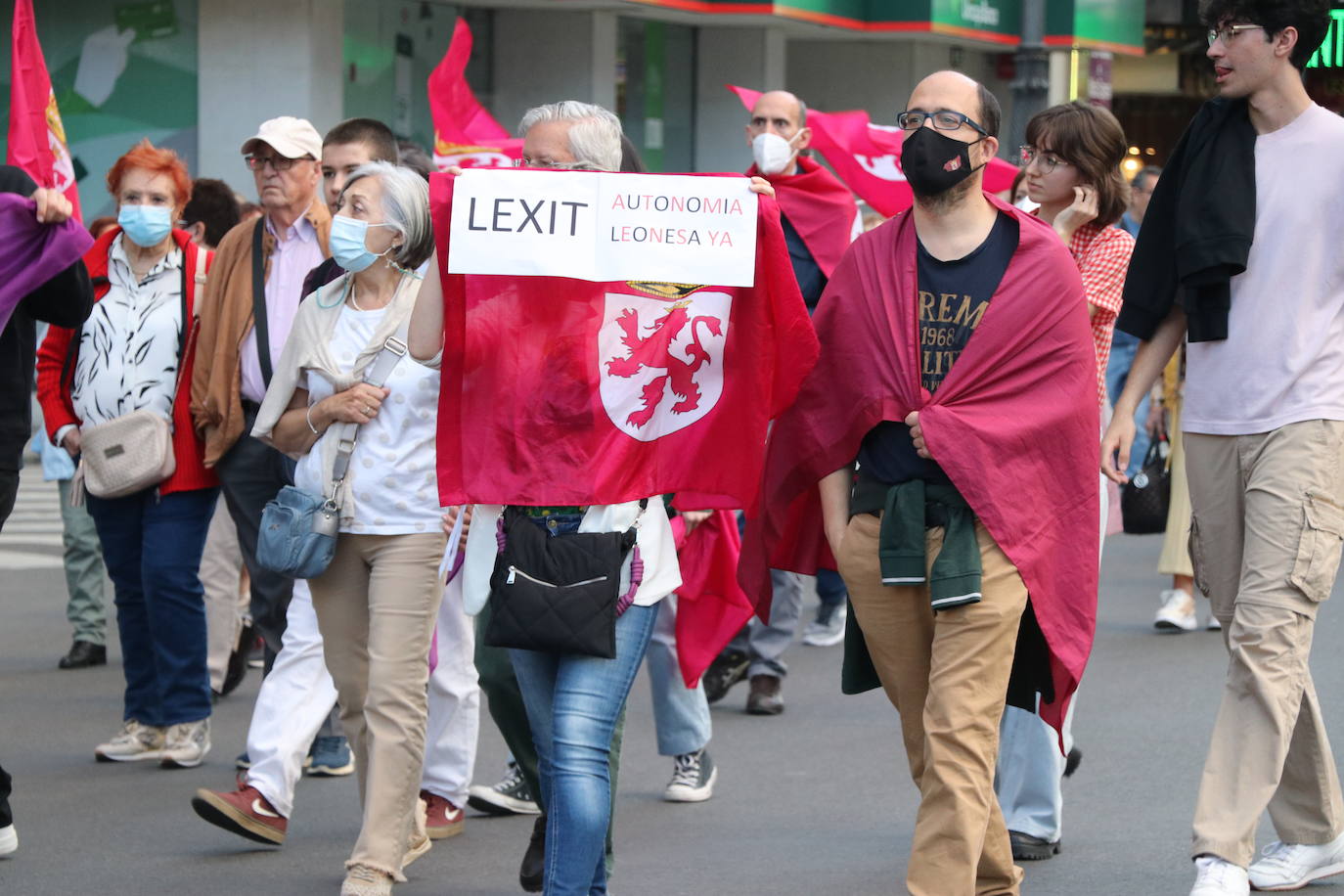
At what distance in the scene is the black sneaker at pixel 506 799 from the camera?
634cm

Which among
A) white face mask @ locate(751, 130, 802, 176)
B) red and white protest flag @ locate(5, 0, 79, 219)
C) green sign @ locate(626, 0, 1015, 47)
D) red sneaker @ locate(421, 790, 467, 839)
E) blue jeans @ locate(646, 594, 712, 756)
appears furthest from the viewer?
green sign @ locate(626, 0, 1015, 47)

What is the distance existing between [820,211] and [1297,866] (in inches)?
138

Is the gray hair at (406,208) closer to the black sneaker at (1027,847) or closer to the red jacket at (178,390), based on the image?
the red jacket at (178,390)

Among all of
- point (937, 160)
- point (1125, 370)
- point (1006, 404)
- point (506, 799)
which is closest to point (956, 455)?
point (1006, 404)

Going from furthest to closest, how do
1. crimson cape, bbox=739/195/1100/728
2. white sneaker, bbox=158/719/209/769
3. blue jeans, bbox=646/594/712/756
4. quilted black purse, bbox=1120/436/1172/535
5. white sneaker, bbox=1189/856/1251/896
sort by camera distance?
quilted black purse, bbox=1120/436/1172/535 < white sneaker, bbox=158/719/209/769 < blue jeans, bbox=646/594/712/756 < white sneaker, bbox=1189/856/1251/896 < crimson cape, bbox=739/195/1100/728

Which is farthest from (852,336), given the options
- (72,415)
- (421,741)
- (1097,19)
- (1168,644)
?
(1097,19)

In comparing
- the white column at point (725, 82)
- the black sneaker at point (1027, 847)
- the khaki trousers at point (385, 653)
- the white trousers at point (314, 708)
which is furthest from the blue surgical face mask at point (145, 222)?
the white column at point (725, 82)

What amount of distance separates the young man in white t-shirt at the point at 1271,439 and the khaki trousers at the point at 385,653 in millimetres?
1824

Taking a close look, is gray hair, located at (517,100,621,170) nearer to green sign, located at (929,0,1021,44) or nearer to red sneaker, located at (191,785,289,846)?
red sneaker, located at (191,785,289,846)

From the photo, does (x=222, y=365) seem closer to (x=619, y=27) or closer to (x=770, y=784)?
(x=770, y=784)

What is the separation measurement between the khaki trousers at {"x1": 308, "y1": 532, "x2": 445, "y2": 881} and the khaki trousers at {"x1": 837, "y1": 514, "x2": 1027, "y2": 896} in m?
1.21

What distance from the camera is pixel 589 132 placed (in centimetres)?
462

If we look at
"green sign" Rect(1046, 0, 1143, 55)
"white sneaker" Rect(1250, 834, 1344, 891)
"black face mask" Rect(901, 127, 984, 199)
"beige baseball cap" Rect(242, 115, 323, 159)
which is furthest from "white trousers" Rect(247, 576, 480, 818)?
"green sign" Rect(1046, 0, 1143, 55)

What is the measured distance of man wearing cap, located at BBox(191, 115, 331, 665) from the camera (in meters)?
6.55
